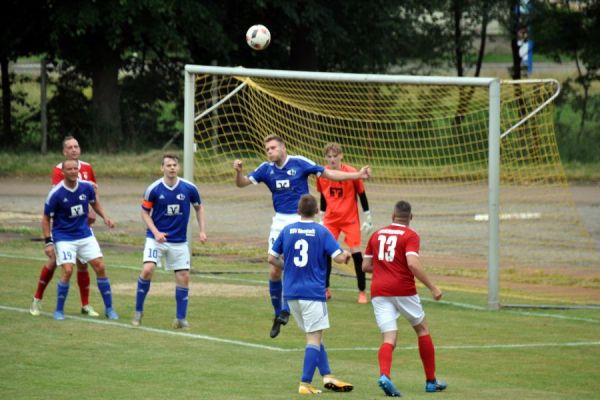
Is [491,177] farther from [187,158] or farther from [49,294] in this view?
[49,294]

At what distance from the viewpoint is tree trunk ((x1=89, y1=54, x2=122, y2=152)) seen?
3622cm

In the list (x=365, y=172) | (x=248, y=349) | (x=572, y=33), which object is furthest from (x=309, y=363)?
(x=572, y=33)

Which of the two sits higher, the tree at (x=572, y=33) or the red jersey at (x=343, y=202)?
the tree at (x=572, y=33)

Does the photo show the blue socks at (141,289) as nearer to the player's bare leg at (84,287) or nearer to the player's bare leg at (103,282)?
the player's bare leg at (103,282)

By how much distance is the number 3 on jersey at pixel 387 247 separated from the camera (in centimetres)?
1130

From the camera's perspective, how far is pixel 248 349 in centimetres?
1338

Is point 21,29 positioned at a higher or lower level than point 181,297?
higher

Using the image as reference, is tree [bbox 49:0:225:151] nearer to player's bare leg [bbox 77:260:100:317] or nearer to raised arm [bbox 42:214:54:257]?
player's bare leg [bbox 77:260:100:317]

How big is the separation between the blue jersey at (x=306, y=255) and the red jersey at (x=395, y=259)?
43 cm

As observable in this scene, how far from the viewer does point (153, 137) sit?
125 feet

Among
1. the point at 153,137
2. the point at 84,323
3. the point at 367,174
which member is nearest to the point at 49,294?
the point at 84,323

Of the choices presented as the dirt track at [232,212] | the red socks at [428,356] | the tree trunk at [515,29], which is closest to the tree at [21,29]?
the dirt track at [232,212]

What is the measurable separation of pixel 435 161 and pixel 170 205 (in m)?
12.0

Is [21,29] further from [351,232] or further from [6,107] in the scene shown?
[351,232]
